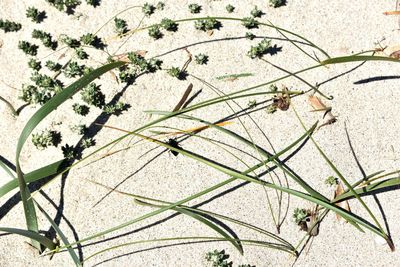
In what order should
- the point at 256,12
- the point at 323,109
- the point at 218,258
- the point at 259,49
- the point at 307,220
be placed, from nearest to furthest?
the point at 218,258
the point at 307,220
the point at 323,109
the point at 259,49
the point at 256,12

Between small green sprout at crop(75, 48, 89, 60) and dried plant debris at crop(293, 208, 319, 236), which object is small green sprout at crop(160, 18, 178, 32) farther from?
dried plant debris at crop(293, 208, 319, 236)

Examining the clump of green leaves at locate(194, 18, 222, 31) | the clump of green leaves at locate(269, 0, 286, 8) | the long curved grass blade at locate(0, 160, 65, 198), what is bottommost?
the long curved grass blade at locate(0, 160, 65, 198)

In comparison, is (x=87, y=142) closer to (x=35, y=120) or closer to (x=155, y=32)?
(x=35, y=120)

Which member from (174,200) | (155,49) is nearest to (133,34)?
(155,49)

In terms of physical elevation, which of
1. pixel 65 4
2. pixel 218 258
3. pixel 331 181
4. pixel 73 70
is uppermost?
pixel 65 4

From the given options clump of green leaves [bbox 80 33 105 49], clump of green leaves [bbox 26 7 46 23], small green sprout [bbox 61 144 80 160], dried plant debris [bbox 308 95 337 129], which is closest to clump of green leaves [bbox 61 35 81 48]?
clump of green leaves [bbox 80 33 105 49]

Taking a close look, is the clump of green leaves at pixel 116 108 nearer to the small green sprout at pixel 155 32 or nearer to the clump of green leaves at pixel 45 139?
the clump of green leaves at pixel 45 139

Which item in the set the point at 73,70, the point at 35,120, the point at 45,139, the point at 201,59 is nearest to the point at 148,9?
the point at 201,59

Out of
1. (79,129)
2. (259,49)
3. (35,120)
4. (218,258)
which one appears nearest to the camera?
(35,120)
